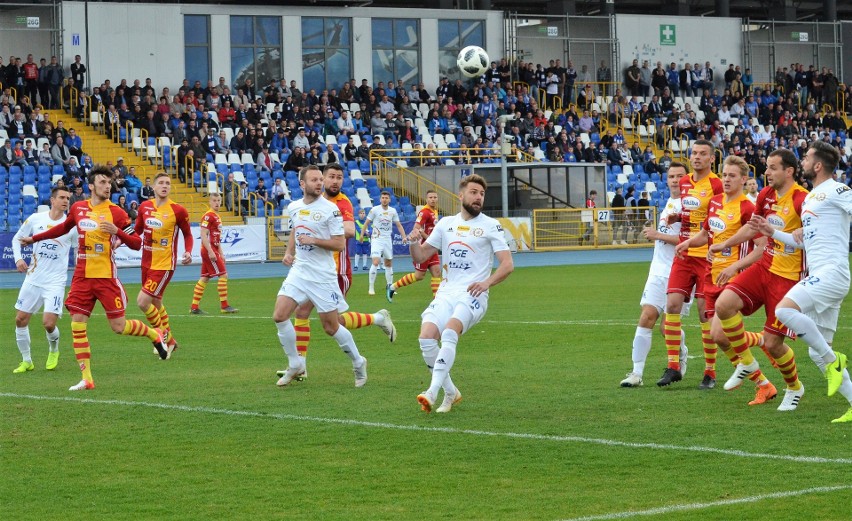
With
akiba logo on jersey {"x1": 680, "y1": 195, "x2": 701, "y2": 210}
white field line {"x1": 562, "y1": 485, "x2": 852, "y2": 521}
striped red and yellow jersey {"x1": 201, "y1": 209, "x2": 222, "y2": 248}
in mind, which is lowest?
white field line {"x1": 562, "y1": 485, "x2": 852, "y2": 521}

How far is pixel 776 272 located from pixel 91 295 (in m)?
6.51

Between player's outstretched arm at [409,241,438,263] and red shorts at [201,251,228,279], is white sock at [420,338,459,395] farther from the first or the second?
red shorts at [201,251,228,279]

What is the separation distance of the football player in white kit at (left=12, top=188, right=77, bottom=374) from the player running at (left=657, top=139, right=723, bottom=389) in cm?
653

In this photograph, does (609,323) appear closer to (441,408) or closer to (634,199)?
(441,408)

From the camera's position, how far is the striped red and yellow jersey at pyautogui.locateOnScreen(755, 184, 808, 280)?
9789mm

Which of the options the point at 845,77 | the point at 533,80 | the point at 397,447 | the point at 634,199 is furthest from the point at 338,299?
the point at 845,77

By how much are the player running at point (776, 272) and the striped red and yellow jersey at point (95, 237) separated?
587 cm

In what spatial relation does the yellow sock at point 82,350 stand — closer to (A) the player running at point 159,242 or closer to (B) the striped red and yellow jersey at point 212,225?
(A) the player running at point 159,242

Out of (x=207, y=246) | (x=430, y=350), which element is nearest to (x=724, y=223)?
(x=430, y=350)

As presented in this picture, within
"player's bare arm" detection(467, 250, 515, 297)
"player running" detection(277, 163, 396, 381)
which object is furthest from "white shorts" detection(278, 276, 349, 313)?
"player's bare arm" detection(467, 250, 515, 297)

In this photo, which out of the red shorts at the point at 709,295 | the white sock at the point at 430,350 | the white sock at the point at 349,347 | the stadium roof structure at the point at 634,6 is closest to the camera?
the white sock at the point at 430,350

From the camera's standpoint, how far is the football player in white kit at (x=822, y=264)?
30.0 feet

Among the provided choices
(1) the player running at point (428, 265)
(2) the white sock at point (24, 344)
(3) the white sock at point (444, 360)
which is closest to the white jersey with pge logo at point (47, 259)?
(2) the white sock at point (24, 344)

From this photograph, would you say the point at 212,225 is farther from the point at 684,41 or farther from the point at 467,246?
the point at 684,41
